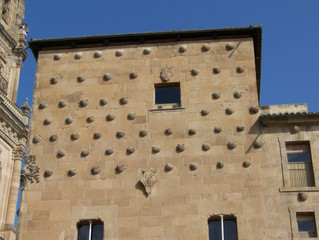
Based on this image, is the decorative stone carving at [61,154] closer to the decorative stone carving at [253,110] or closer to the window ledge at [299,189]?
the decorative stone carving at [253,110]

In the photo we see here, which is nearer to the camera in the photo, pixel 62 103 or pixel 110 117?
pixel 110 117

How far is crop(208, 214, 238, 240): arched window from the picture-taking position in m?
20.5

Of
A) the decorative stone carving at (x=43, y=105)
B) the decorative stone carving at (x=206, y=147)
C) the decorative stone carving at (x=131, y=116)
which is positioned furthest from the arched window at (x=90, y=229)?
the decorative stone carving at (x=43, y=105)

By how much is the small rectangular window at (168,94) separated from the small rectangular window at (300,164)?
14.0ft

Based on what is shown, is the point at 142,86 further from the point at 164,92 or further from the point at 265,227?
the point at 265,227

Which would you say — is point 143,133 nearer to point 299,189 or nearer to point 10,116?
point 299,189

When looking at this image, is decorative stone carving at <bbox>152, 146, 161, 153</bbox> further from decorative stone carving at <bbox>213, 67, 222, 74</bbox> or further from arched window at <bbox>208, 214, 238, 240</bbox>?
decorative stone carving at <bbox>213, 67, 222, 74</bbox>

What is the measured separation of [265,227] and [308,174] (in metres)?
2.43

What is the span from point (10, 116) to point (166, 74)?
1276 inches

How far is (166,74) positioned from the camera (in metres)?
23.4

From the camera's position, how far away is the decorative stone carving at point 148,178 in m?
21.4

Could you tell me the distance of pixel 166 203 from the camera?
21.1 metres

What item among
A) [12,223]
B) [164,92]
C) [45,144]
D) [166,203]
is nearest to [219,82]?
[164,92]

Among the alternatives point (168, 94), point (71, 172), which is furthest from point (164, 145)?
point (71, 172)
